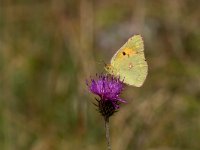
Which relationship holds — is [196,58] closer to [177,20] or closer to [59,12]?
[177,20]

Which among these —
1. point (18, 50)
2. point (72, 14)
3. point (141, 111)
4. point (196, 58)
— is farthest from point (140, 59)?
point (72, 14)

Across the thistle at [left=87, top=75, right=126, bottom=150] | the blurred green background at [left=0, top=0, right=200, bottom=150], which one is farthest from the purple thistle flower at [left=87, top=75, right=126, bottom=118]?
the blurred green background at [left=0, top=0, right=200, bottom=150]

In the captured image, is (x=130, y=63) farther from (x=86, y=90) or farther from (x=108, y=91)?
(x=86, y=90)

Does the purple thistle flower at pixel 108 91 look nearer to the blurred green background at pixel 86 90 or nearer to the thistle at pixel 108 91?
the thistle at pixel 108 91

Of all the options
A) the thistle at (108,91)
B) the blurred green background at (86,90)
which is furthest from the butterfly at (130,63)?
the blurred green background at (86,90)

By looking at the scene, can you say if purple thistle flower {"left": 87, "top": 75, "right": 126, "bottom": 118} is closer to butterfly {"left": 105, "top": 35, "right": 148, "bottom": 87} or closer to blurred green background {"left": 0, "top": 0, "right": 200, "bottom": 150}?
butterfly {"left": 105, "top": 35, "right": 148, "bottom": 87}

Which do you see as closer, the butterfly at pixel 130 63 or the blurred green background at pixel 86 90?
the butterfly at pixel 130 63

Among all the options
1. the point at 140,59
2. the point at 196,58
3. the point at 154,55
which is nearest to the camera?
the point at 140,59

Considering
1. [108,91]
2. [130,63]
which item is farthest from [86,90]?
[108,91]
